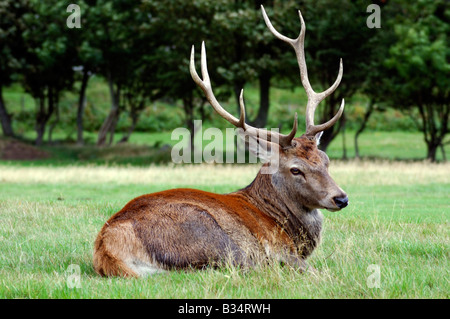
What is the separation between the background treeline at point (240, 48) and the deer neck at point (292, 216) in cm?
1608

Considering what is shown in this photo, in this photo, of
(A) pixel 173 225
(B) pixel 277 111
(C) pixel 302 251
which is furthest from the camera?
(B) pixel 277 111

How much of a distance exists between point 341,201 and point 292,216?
72 cm

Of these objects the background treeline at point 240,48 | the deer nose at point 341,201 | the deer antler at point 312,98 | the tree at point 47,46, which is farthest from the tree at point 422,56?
the deer nose at point 341,201

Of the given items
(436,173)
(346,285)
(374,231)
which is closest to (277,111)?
(436,173)

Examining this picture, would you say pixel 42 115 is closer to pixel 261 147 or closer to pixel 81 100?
pixel 81 100

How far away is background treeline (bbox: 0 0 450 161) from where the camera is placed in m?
22.8

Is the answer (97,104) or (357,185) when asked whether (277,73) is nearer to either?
(357,185)

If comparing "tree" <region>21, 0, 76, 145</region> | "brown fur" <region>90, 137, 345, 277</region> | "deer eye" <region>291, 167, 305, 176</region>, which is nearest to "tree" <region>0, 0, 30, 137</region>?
"tree" <region>21, 0, 76, 145</region>

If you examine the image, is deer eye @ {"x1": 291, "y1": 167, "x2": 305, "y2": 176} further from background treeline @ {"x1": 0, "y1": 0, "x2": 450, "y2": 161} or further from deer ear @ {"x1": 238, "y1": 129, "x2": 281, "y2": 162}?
background treeline @ {"x1": 0, "y1": 0, "x2": 450, "y2": 161}

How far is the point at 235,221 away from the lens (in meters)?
5.87

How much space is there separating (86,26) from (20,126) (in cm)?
1886

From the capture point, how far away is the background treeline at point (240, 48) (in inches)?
899

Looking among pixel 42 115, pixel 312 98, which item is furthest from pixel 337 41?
pixel 312 98

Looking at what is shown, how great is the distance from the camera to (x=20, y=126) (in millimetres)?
43281
